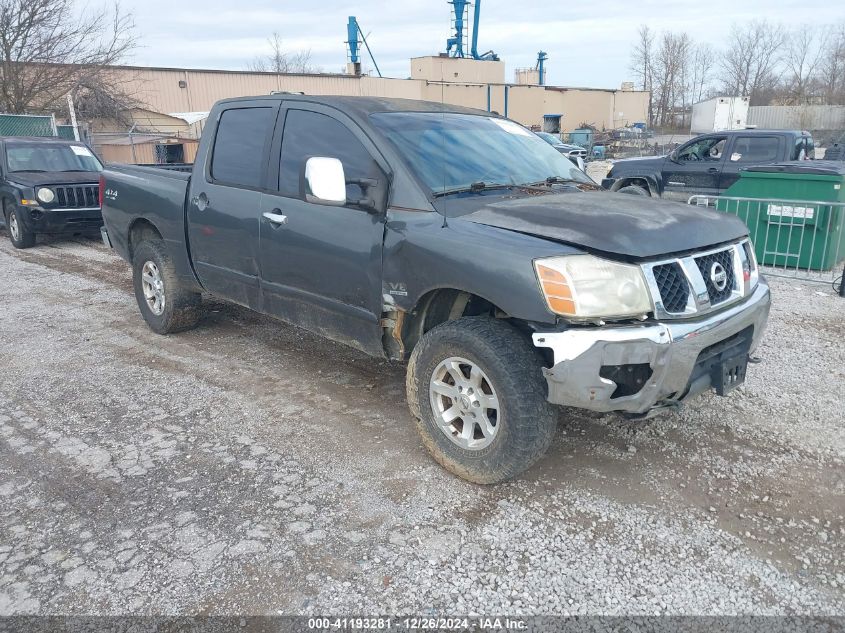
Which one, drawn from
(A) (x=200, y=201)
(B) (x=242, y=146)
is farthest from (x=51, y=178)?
(B) (x=242, y=146)

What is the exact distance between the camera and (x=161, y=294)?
577 cm

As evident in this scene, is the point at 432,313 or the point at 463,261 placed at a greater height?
the point at 463,261

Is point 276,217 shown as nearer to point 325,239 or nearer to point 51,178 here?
point 325,239

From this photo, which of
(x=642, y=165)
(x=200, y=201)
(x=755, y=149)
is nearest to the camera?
(x=200, y=201)

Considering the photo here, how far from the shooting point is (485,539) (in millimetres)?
3004

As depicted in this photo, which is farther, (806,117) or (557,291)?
(806,117)

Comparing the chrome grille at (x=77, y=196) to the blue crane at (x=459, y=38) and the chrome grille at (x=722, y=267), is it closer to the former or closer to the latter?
the chrome grille at (x=722, y=267)

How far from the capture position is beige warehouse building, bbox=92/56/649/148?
3059cm

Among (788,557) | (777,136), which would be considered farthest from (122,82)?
(788,557)

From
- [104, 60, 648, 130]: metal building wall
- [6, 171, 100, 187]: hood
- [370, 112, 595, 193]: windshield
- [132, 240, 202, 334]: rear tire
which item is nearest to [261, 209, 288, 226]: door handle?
[370, 112, 595, 193]: windshield

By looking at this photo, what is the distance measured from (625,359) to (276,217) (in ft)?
8.17

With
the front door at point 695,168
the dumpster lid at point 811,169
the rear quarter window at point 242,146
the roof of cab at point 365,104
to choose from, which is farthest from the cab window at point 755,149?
the rear quarter window at point 242,146

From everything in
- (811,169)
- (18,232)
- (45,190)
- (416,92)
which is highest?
(416,92)

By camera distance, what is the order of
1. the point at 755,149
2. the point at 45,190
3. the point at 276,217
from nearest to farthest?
the point at 276,217, the point at 45,190, the point at 755,149
